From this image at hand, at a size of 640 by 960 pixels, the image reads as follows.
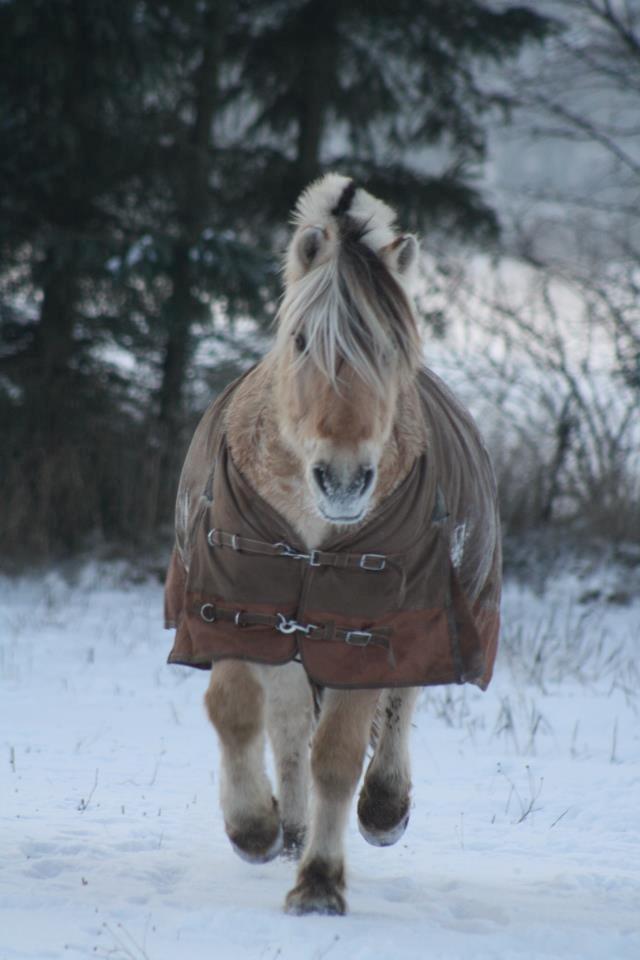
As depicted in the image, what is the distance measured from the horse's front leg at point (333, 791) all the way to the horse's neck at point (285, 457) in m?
0.56

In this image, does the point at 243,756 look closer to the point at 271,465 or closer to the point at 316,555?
the point at 316,555

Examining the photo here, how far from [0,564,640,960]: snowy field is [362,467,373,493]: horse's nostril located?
1.27 meters

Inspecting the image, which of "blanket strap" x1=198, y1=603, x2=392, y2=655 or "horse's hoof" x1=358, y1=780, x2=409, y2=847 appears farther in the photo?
"horse's hoof" x1=358, y1=780, x2=409, y2=847

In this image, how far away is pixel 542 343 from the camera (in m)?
12.9

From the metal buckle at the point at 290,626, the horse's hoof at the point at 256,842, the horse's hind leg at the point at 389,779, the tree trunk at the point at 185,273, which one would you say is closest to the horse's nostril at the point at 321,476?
the metal buckle at the point at 290,626

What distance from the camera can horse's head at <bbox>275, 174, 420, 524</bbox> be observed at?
132 inches

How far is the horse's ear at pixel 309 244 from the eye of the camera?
12.4 feet

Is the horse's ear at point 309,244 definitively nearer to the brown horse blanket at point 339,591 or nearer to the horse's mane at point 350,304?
the horse's mane at point 350,304

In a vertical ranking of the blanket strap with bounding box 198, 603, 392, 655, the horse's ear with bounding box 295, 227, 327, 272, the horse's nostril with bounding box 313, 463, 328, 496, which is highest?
the horse's ear with bounding box 295, 227, 327, 272

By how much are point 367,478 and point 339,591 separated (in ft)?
1.71

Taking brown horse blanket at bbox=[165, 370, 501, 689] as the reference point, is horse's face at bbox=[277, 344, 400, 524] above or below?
above

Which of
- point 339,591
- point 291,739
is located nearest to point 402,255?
point 339,591

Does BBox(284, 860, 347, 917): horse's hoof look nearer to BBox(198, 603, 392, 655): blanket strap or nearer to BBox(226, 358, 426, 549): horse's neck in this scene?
BBox(198, 603, 392, 655): blanket strap

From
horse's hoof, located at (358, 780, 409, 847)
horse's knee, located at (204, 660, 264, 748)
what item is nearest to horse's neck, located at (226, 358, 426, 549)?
horse's knee, located at (204, 660, 264, 748)
